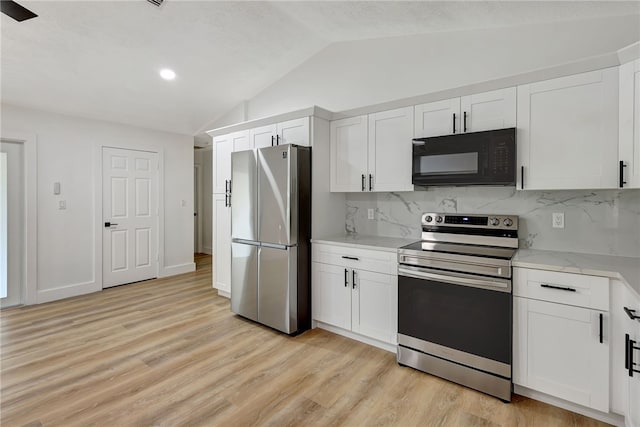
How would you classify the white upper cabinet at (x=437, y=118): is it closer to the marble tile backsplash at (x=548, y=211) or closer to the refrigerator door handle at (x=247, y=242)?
the marble tile backsplash at (x=548, y=211)

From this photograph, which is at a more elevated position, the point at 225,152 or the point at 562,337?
the point at 225,152

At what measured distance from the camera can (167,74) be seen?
3773mm

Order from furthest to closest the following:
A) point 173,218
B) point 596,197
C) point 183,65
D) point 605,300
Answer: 1. point 173,218
2. point 183,65
3. point 596,197
4. point 605,300

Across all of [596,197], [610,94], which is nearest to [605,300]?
[596,197]

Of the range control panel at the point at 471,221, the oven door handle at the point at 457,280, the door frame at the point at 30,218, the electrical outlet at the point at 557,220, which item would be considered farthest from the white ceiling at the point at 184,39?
the oven door handle at the point at 457,280

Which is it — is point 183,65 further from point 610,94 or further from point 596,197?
point 596,197

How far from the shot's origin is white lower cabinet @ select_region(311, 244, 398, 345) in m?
2.71

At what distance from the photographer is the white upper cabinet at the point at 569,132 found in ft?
6.63

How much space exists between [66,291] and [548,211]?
5.48 meters

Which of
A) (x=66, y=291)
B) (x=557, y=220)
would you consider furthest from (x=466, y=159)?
(x=66, y=291)

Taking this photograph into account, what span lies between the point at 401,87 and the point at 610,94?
1688 mm

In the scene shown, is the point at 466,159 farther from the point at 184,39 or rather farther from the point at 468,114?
the point at 184,39

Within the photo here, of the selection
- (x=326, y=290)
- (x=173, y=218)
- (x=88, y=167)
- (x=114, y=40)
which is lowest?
(x=326, y=290)

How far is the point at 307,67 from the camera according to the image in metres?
4.02
